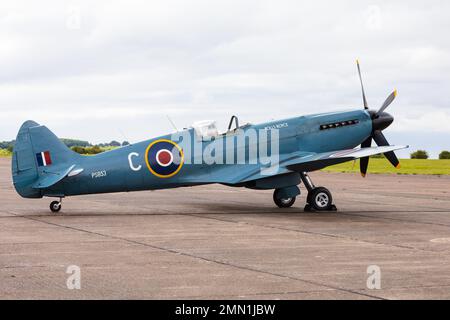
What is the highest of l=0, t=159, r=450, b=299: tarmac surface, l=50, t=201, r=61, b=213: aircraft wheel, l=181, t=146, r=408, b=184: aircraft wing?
l=181, t=146, r=408, b=184: aircraft wing

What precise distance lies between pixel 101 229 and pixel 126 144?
4064 millimetres

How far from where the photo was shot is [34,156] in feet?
57.3

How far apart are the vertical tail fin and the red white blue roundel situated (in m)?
1.78

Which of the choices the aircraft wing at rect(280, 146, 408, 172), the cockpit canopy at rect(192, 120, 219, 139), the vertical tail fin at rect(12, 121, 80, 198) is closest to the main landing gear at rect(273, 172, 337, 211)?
the aircraft wing at rect(280, 146, 408, 172)

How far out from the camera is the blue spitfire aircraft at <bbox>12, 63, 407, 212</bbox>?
1747cm

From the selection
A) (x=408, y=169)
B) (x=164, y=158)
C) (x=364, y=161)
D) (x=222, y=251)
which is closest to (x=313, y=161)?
(x=364, y=161)

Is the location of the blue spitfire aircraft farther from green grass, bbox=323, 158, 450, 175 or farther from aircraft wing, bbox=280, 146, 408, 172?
green grass, bbox=323, 158, 450, 175

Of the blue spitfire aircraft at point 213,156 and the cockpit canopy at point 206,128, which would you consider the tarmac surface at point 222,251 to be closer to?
the blue spitfire aircraft at point 213,156

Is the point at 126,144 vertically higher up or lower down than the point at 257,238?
higher up

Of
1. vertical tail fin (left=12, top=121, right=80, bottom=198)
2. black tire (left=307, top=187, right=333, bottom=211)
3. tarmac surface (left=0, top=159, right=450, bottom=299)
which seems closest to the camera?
tarmac surface (left=0, top=159, right=450, bottom=299)
